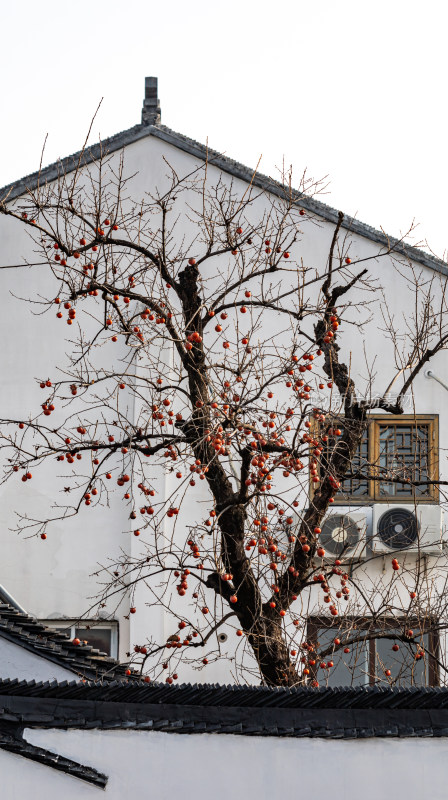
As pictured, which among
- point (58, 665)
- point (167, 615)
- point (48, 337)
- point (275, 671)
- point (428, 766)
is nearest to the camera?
point (428, 766)

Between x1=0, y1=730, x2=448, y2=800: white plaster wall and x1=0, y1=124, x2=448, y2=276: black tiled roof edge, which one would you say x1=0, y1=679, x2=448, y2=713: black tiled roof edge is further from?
x1=0, y1=124, x2=448, y2=276: black tiled roof edge

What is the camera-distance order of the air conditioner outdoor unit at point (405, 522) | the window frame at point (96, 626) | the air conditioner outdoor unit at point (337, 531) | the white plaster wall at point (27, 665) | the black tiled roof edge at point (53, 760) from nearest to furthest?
the black tiled roof edge at point (53, 760), the white plaster wall at point (27, 665), the air conditioner outdoor unit at point (337, 531), the air conditioner outdoor unit at point (405, 522), the window frame at point (96, 626)

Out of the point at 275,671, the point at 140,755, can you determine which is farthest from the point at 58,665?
the point at 140,755

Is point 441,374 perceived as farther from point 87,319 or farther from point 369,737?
point 369,737

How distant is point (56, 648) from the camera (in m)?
8.76

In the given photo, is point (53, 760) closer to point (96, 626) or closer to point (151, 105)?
point (96, 626)

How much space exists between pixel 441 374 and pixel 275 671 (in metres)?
5.90

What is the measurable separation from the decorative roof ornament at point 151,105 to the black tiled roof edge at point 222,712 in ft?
30.2

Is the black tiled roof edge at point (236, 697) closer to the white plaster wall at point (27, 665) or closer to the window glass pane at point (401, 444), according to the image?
the white plaster wall at point (27, 665)

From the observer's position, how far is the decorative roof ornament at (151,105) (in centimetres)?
1326

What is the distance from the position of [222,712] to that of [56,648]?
3.88 meters

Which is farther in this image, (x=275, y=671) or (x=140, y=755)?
(x=275, y=671)

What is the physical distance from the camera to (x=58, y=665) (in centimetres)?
849

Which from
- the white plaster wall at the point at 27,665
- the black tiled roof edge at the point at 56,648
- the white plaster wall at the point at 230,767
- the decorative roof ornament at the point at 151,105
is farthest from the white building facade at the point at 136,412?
the white plaster wall at the point at 230,767
